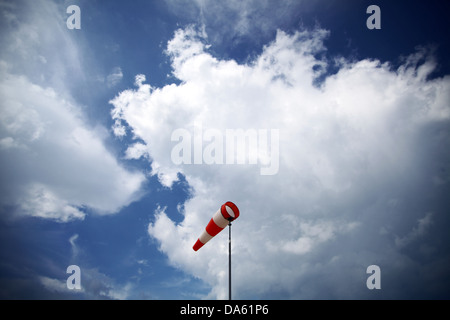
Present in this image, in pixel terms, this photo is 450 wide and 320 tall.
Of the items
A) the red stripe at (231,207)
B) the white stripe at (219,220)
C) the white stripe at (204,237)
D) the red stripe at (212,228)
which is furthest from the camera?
the white stripe at (204,237)

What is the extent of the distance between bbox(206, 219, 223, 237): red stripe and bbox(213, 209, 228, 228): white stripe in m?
0.20

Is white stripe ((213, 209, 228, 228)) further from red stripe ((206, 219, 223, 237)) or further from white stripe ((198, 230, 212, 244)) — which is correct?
white stripe ((198, 230, 212, 244))

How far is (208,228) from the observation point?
8617 mm

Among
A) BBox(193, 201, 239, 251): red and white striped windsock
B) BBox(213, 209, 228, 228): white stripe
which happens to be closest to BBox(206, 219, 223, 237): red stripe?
BBox(193, 201, 239, 251): red and white striped windsock

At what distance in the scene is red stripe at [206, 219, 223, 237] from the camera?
8391 millimetres

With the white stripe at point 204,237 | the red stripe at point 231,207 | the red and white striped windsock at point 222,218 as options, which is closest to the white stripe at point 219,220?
the red and white striped windsock at point 222,218

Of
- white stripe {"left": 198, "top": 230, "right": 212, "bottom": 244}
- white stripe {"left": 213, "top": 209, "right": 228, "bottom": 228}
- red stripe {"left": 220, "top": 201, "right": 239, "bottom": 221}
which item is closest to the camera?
red stripe {"left": 220, "top": 201, "right": 239, "bottom": 221}

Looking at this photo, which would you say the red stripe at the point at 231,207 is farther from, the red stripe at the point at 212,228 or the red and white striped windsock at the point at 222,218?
the red stripe at the point at 212,228

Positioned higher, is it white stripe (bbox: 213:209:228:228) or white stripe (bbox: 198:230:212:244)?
white stripe (bbox: 213:209:228:228)

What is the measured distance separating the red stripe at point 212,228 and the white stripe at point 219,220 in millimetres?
200

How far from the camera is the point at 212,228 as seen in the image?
27.9 ft

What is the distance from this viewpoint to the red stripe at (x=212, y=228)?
330 inches

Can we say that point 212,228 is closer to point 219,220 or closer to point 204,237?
point 219,220
